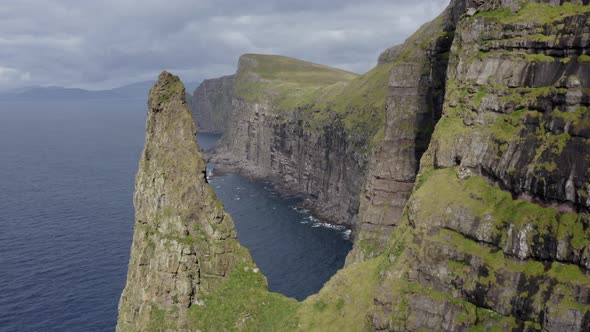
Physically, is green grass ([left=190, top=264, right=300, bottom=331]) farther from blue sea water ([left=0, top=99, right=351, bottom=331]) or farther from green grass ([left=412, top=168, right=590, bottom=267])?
blue sea water ([left=0, top=99, right=351, bottom=331])

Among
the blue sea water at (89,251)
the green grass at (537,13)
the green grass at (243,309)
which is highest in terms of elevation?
the green grass at (537,13)

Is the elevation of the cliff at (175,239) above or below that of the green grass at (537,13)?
below

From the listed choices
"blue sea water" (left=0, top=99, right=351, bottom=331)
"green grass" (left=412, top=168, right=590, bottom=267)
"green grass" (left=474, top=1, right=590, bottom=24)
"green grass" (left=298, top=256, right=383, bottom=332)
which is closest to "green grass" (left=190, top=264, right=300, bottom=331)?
"green grass" (left=298, top=256, right=383, bottom=332)

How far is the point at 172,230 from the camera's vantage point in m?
73.6

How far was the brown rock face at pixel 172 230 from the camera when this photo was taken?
236 feet

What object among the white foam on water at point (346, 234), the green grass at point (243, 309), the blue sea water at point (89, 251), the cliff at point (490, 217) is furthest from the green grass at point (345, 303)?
the white foam on water at point (346, 234)

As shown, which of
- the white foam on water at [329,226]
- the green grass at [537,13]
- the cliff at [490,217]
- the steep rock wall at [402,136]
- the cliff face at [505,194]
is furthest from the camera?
the white foam on water at [329,226]

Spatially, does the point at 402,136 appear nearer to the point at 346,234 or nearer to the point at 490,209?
the point at 490,209

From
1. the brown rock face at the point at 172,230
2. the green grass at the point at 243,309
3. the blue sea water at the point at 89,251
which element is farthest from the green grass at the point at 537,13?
the blue sea water at the point at 89,251

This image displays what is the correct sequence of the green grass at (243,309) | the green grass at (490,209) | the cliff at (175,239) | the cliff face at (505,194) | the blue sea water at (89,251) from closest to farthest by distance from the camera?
the green grass at (490,209) < the cliff face at (505,194) < the green grass at (243,309) < the cliff at (175,239) < the blue sea water at (89,251)

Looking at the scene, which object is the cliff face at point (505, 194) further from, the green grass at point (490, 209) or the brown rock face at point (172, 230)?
the brown rock face at point (172, 230)

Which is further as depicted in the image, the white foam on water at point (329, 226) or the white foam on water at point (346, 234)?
the white foam on water at point (329, 226)

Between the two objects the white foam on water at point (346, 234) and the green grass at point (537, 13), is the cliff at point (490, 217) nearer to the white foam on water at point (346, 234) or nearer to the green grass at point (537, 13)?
the green grass at point (537, 13)

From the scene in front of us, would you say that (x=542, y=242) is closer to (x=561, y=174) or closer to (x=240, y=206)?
(x=561, y=174)
